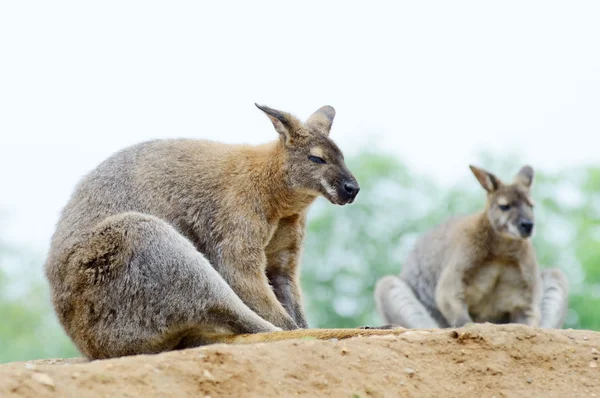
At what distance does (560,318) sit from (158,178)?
9973mm

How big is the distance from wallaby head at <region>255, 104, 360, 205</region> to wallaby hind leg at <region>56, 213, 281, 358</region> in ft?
5.38

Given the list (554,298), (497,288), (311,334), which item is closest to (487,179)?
(497,288)

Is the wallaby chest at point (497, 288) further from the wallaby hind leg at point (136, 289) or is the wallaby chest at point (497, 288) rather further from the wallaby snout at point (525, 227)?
the wallaby hind leg at point (136, 289)

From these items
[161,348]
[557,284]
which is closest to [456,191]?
[557,284]

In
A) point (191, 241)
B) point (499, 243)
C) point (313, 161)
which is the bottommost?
point (191, 241)

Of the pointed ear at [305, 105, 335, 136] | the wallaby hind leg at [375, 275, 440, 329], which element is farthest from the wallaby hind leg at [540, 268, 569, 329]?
the pointed ear at [305, 105, 335, 136]

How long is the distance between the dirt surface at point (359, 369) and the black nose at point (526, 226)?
261 inches

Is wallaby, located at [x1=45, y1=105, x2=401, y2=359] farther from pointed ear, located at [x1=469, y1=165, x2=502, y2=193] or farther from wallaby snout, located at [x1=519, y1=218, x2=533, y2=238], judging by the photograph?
pointed ear, located at [x1=469, y1=165, x2=502, y2=193]

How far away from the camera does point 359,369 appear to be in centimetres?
619

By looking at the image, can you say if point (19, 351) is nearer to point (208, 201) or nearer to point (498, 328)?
point (208, 201)

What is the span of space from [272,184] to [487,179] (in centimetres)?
729

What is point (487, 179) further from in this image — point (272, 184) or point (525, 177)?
point (272, 184)

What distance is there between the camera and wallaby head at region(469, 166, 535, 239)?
14.0 m

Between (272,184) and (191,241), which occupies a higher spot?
(272,184)
